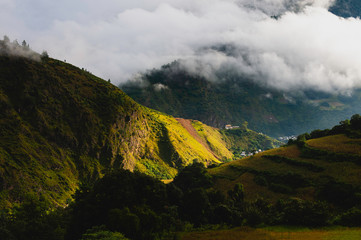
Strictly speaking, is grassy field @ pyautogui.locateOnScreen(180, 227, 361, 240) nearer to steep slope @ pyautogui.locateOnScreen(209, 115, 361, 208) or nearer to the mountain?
steep slope @ pyautogui.locateOnScreen(209, 115, 361, 208)

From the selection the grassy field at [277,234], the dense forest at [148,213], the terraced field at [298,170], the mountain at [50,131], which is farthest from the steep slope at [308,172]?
the mountain at [50,131]

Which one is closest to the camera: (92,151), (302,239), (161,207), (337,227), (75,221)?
(302,239)

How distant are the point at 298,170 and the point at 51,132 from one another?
135837mm

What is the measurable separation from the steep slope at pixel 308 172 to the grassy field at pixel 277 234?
38.1 meters

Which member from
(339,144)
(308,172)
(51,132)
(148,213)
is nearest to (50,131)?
(51,132)

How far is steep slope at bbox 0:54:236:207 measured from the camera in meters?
124

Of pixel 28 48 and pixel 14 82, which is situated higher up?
pixel 28 48

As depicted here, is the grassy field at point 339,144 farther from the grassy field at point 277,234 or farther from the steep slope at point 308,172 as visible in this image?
the grassy field at point 277,234

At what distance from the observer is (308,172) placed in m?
97.2

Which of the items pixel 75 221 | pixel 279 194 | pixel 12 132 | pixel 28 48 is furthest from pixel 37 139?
pixel 279 194

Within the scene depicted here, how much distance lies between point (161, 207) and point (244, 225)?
1761cm

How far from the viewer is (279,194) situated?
305 ft

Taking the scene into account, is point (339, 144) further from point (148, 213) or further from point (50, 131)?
point (50, 131)

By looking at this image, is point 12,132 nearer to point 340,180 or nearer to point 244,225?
point 244,225
